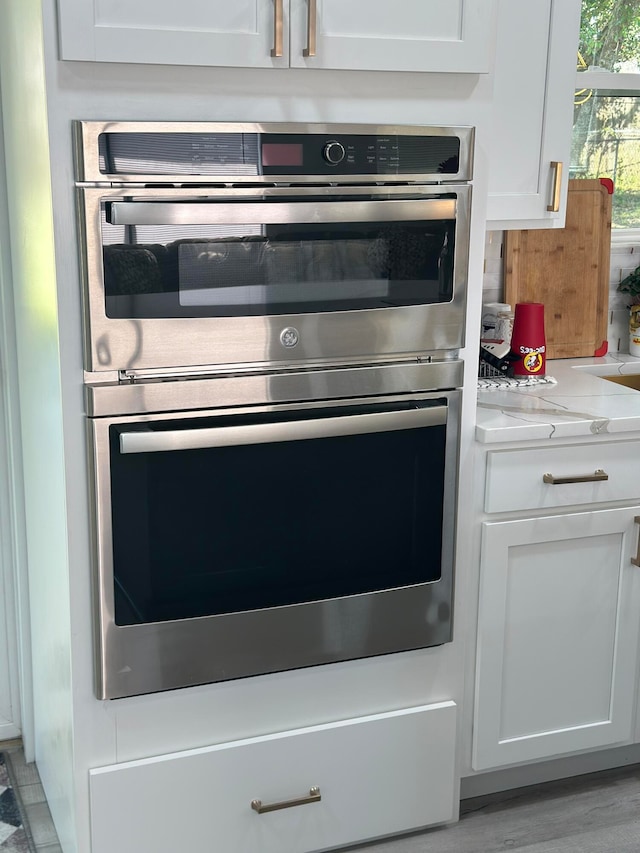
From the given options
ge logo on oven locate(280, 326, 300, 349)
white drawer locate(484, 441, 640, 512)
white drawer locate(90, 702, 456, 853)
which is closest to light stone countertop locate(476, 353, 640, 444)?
white drawer locate(484, 441, 640, 512)

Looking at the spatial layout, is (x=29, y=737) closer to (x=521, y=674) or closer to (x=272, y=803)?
(x=272, y=803)

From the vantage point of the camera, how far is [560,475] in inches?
85.0

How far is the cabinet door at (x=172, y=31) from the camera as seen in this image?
1.58 metres

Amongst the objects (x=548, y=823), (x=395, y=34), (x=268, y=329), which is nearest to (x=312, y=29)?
Answer: (x=395, y=34)

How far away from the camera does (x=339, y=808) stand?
82.0 inches

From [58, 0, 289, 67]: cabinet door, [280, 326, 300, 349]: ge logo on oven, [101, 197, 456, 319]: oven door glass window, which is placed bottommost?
[280, 326, 300, 349]: ge logo on oven

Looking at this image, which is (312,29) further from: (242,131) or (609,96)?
(609,96)

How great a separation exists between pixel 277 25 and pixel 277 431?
2.29 feet

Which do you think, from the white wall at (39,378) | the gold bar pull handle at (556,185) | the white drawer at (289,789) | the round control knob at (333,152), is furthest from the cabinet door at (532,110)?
the white drawer at (289,789)

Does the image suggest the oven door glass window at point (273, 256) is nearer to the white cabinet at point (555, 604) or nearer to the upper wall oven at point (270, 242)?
the upper wall oven at point (270, 242)

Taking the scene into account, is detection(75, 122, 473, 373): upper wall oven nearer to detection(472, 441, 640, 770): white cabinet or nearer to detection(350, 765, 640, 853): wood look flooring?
detection(472, 441, 640, 770): white cabinet

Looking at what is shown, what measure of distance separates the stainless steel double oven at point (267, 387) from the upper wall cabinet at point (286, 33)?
11 centimetres

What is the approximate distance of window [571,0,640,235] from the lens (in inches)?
109

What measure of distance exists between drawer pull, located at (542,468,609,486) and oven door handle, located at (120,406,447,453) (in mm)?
306
